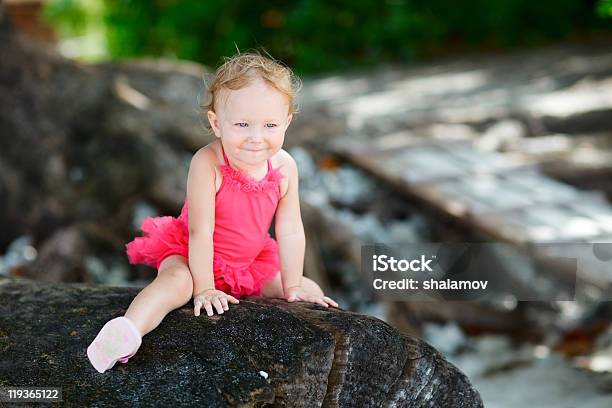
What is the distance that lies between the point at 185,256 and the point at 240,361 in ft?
1.80

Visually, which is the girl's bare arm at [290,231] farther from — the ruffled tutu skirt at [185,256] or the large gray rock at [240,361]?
the large gray rock at [240,361]

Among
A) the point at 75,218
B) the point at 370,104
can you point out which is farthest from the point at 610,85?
the point at 75,218

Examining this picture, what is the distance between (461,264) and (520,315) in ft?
5.28

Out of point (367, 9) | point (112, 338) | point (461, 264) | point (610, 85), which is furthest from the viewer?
point (367, 9)

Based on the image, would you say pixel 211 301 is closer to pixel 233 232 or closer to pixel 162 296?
pixel 162 296

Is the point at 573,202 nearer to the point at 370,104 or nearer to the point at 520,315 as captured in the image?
the point at 520,315

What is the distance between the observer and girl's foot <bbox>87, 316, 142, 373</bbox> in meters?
1.93

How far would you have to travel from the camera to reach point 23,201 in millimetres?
4609

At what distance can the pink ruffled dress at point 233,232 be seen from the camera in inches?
93.7

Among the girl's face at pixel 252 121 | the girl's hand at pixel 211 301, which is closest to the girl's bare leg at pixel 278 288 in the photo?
the girl's hand at pixel 211 301

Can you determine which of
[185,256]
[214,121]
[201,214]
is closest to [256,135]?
[214,121]

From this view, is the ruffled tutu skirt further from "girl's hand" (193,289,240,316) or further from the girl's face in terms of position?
the girl's face

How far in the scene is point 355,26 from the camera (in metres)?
8.16

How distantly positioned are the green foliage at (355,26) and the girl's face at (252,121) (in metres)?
5.44
